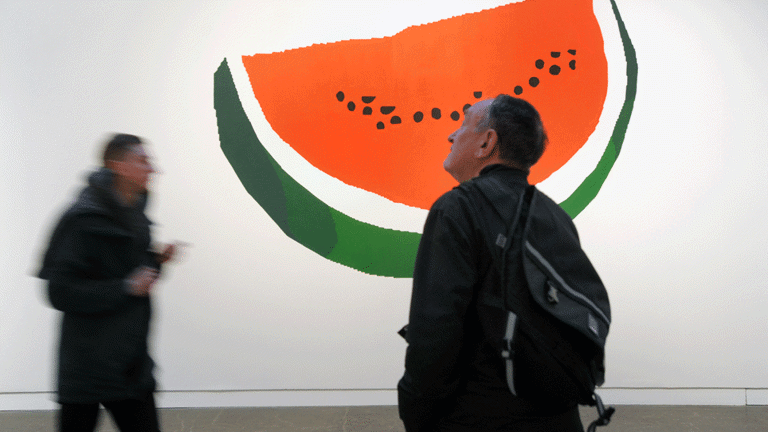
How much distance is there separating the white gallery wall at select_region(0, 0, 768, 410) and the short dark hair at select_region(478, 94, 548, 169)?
1.89 m

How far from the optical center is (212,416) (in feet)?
8.92

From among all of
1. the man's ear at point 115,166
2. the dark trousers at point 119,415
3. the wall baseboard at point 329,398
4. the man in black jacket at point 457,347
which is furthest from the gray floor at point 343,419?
the man in black jacket at point 457,347

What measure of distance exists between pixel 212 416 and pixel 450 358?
224 centimetres

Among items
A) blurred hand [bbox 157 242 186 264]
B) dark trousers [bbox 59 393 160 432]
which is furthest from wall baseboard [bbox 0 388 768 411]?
blurred hand [bbox 157 242 186 264]

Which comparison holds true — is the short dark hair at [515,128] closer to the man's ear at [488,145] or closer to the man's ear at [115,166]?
the man's ear at [488,145]

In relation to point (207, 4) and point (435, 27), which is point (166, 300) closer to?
point (207, 4)

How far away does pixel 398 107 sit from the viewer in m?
2.94

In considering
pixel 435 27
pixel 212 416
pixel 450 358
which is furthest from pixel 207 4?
pixel 450 358

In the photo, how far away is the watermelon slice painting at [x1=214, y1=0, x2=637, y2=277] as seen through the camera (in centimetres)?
287

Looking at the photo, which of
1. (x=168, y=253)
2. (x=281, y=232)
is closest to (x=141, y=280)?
(x=168, y=253)

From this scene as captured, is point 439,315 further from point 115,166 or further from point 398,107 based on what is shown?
point 398,107

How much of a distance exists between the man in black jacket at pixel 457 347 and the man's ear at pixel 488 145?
6cm

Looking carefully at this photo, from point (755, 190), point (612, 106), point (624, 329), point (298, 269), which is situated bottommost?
point (624, 329)

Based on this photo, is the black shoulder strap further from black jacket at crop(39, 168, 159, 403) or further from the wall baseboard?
the wall baseboard
